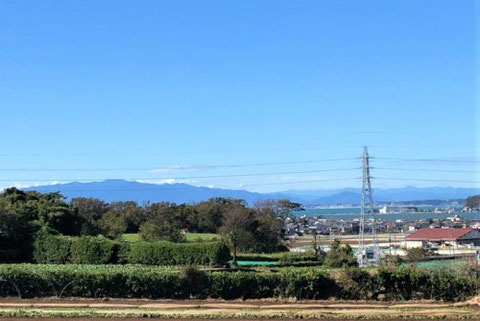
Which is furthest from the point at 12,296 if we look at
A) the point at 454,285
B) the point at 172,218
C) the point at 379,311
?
the point at 172,218


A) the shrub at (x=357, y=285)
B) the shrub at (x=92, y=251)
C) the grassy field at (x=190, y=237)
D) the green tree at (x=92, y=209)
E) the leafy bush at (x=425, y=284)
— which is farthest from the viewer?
the grassy field at (x=190, y=237)

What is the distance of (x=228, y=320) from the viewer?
74.3ft

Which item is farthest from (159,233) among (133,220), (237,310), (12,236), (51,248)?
(237,310)

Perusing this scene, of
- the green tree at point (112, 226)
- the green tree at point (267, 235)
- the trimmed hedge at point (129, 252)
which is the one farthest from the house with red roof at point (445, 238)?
the trimmed hedge at point (129, 252)

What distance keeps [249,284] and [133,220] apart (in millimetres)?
68577

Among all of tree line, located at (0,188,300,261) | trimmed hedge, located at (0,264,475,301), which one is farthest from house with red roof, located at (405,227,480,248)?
trimmed hedge, located at (0,264,475,301)

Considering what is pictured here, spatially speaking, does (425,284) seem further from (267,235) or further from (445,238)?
(445,238)

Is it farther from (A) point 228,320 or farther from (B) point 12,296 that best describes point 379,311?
(B) point 12,296

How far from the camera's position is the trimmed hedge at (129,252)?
54.8 m

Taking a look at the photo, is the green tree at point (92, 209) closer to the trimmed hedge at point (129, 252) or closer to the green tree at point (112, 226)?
the green tree at point (112, 226)

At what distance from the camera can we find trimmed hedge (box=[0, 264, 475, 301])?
99.8 feet

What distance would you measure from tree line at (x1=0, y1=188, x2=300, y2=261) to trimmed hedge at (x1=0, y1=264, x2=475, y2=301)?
26765 millimetres

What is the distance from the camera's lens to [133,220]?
319 ft

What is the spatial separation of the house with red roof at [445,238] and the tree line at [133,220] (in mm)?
22539
